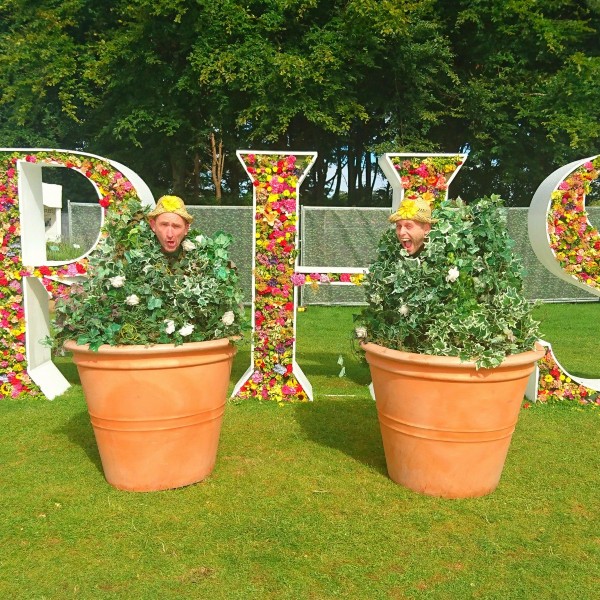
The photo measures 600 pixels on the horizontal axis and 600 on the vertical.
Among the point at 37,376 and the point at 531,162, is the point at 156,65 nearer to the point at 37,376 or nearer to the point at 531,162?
the point at 531,162

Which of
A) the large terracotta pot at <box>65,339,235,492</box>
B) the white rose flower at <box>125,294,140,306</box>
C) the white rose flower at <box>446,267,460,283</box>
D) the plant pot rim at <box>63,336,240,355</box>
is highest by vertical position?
the white rose flower at <box>446,267,460,283</box>

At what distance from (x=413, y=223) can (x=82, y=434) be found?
2.67 m

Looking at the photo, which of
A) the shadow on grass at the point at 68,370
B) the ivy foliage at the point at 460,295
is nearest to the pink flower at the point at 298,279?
the ivy foliage at the point at 460,295

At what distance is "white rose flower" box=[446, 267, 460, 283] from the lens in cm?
293

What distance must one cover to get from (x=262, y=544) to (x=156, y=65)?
1477cm

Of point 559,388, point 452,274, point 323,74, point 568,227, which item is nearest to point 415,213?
point 452,274

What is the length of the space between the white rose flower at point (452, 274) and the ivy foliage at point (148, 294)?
3.84ft

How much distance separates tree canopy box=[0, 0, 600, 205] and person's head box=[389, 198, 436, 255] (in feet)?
36.8

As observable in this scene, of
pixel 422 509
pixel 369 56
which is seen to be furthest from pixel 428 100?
pixel 422 509

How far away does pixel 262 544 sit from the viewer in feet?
8.50

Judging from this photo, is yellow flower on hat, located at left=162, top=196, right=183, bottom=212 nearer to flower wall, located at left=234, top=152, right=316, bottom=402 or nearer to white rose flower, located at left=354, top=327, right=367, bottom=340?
white rose flower, located at left=354, top=327, right=367, bottom=340

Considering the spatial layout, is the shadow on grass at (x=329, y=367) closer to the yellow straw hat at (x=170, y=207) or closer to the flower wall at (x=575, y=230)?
the flower wall at (x=575, y=230)

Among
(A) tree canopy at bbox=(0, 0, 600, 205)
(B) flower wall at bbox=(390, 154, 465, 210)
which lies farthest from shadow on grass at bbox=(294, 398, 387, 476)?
(A) tree canopy at bbox=(0, 0, 600, 205)

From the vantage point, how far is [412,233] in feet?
10.5
